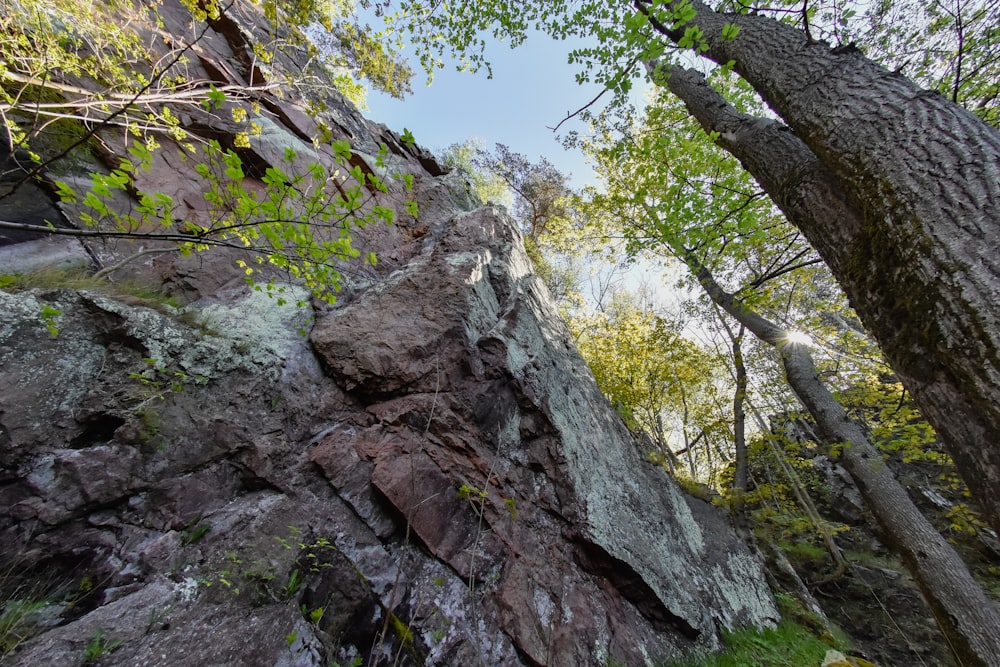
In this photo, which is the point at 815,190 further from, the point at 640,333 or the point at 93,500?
the point at 640,333

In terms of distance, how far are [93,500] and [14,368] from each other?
4.03 feet

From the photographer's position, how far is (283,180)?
2.59m

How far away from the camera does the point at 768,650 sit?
4168mm

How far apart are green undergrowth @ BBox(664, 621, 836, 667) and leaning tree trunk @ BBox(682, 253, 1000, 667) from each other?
1.33 meters

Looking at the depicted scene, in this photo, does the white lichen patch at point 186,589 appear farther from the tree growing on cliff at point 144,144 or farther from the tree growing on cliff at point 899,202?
the tree growing on cliff at point 899,202

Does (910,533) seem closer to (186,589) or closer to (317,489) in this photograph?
(317,489)

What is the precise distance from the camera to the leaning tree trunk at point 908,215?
1389 mm

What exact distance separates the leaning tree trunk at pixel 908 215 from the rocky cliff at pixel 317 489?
297 cm

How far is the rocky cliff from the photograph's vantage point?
2477 mm

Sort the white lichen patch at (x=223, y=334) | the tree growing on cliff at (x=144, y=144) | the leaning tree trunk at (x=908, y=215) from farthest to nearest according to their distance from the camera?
the white lichen patch at (x=223, y=334), the tree growing on cliff at (x=144, y=144), the leaning tree trunk at (x=908, y=215)

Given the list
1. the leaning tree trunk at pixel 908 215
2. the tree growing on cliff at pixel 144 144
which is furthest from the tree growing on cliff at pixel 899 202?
the tree growing on cliff at pixel 144 144

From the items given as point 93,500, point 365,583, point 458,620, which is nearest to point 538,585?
point 458,620

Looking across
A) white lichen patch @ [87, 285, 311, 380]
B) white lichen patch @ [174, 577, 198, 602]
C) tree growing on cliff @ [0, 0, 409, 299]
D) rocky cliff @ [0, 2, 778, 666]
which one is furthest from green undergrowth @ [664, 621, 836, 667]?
tree growing on cliff @ [0, 0, 409, 299]

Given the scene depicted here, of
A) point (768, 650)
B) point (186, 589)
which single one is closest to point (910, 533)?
point (768, 650)
